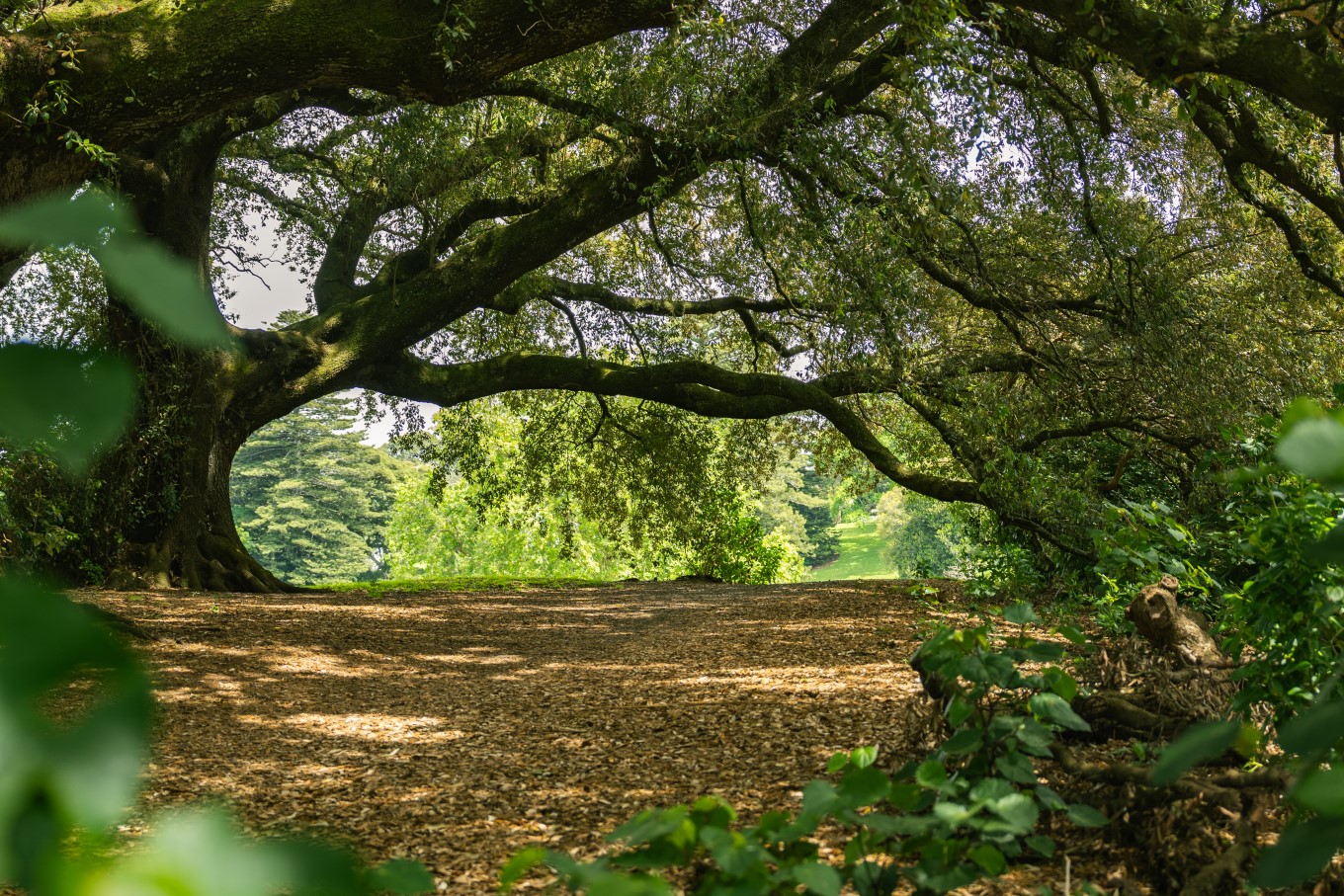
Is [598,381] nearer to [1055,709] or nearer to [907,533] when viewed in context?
[1055,709]

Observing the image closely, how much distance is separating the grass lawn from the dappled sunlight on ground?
2247 inches

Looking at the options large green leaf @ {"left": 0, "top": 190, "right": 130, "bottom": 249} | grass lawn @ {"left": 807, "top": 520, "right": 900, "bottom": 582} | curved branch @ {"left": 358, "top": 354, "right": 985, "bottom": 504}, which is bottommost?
grass lawn @ {"left": 807, "top": 520, "right": 900, "bottom": 582}

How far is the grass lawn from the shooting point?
217ft

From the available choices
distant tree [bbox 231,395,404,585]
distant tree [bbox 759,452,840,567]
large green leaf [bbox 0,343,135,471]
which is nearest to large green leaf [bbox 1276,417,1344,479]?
large green leaf [bbox 0,343,135,471]

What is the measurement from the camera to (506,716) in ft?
15.8

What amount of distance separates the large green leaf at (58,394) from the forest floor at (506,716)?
0.33 feet

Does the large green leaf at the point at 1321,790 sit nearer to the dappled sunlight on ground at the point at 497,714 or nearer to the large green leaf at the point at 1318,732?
the large green leaf at the point at 1318,732

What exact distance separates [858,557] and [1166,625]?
68208 mm

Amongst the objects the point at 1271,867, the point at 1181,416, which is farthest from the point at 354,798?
the point at 1181,416

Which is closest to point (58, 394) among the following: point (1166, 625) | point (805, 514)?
point (1166, 625)

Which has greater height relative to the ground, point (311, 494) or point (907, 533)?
point (311, 494)

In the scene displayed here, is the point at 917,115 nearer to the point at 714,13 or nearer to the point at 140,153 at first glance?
the point at 714,13

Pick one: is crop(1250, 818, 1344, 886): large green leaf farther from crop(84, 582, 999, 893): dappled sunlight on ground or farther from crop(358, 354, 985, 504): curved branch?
crop(358, 354, 985, 504): curved branch

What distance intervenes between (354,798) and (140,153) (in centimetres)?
871
